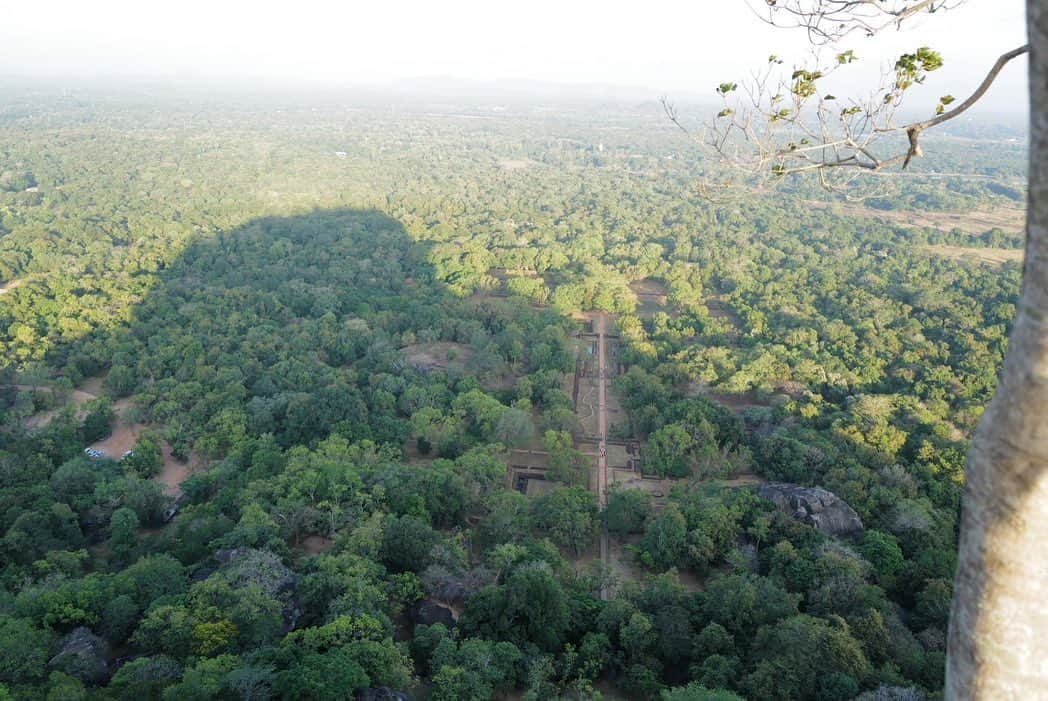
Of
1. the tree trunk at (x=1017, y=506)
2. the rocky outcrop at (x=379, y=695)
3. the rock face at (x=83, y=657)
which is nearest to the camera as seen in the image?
the tree trunk at (x=1017, y=506)

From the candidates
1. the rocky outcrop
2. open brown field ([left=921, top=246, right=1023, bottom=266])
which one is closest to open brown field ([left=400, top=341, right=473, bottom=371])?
the rocky outcrop

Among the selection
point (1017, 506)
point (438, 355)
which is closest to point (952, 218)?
point (438, 355)

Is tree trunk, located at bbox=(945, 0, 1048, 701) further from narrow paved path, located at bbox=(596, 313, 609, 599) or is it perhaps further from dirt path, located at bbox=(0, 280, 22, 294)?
dirt path, located at bbox=(0, 280, 22, 294)

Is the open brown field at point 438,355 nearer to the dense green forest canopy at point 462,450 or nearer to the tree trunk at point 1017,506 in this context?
the dense green forest canopy at point 462,450

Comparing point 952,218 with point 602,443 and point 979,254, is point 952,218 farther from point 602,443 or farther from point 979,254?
point 602,443

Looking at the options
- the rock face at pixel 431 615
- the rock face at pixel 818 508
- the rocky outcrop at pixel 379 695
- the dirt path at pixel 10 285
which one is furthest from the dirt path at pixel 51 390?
the rock face at pixel 818 508

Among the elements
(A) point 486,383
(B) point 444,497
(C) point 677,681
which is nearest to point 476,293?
(A) point 486,383

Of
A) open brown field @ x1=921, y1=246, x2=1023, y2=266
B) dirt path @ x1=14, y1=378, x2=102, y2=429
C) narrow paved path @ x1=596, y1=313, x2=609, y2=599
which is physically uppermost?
open brown field @ x1=921, y1=246, x2=1023, y2=266
